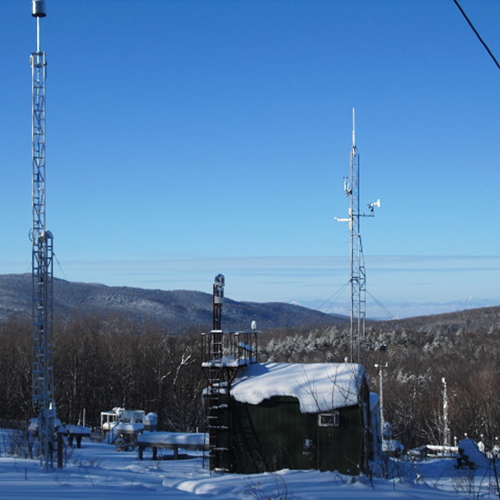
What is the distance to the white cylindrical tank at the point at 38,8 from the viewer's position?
23141 mm

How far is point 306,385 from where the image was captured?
65.1 feet

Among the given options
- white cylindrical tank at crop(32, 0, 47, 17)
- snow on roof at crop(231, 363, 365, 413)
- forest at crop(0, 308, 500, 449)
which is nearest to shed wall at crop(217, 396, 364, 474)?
snow on roof at crop(231, 363, 365, 413)

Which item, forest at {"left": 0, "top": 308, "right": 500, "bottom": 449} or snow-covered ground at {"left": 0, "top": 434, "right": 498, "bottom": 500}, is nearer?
snow-covered ground at {"left": 0, "top": 434, "right": 498, "bottom": 500}

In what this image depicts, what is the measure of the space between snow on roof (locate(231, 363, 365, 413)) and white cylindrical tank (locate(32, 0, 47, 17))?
13.5m

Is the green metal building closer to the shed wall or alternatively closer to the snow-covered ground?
the shed wall

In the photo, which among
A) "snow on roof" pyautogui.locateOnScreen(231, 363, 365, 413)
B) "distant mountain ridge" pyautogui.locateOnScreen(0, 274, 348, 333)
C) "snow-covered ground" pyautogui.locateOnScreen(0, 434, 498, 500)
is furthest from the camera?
"distant mountain ridge" pyautogui.locateOnScreen(0, 274, 348, 333)

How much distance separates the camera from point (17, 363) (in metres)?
51.0

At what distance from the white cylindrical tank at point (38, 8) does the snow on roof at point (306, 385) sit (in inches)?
532

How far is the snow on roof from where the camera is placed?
63.8ft

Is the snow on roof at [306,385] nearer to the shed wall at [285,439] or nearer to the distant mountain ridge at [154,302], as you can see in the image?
the shed wall at [285,439]

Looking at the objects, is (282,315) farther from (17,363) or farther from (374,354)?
(17,363)

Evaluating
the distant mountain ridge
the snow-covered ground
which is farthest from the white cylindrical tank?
the distant mountain ridge

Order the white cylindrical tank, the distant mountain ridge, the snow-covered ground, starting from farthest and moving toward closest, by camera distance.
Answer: the distant mountain ridge, the white cylindrical tank, the snow-covered ground

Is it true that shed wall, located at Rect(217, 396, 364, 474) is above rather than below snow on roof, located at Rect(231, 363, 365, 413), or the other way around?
below
